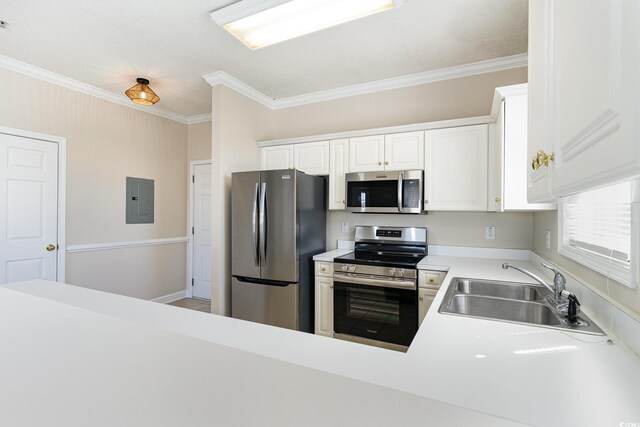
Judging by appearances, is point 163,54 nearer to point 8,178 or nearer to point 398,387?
point 8,178

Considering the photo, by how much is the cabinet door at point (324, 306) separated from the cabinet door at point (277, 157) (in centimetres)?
126

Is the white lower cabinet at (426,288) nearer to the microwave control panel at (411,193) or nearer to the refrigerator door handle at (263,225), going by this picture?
the microwave control panel at (411,193)

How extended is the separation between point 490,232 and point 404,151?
1.06 meters

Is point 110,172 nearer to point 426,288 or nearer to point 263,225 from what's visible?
point 263,225

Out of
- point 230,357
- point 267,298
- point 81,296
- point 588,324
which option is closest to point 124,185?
point 267,298

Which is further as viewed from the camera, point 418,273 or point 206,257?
point 206,257

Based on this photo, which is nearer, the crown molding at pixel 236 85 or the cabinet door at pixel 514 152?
the cabinet door at pixel 514 152

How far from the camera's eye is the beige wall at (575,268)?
3.46ft

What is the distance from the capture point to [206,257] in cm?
450

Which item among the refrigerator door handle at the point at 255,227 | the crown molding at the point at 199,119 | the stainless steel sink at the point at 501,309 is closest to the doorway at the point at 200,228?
the crown molding at the point at 199,119

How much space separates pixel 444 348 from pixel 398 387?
1.33 feet

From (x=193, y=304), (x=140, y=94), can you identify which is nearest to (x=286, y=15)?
(x=140, y=94)

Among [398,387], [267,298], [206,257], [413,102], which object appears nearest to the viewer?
[398,387]

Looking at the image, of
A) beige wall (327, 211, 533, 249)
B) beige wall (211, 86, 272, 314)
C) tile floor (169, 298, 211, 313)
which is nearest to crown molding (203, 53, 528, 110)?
beige wall (211, 86, 272, 314)
